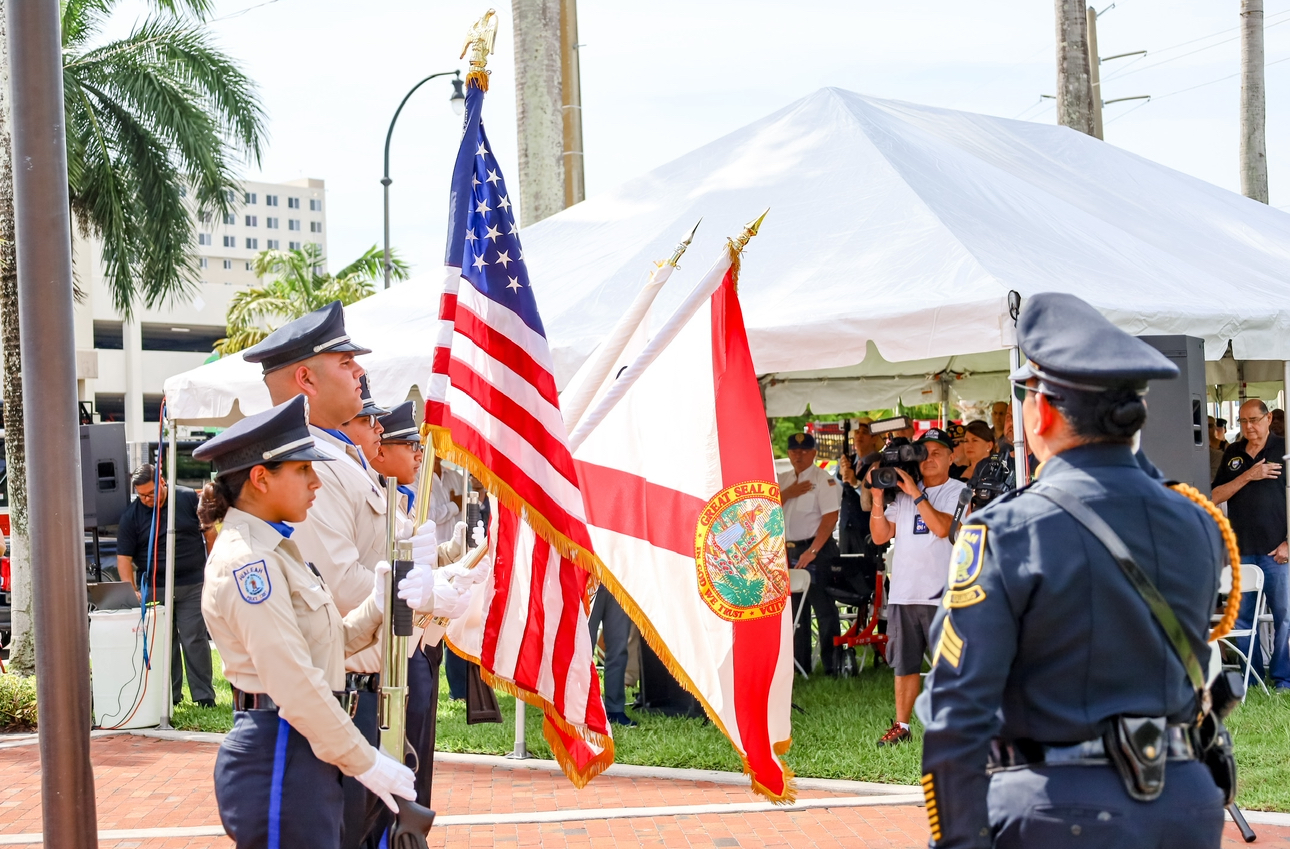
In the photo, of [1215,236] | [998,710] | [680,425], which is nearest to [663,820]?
[680,425]

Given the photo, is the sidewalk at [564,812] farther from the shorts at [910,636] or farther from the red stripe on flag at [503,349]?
the red stripe on flag at [503,349]

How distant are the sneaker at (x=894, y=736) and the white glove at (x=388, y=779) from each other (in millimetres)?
4715

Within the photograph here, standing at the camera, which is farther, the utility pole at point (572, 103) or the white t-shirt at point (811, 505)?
the utility pole at point (572, 103)

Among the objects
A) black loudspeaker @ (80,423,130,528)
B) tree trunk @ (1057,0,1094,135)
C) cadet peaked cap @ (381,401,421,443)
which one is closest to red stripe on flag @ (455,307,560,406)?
cadet peaked cap @ (381,401,421,443)

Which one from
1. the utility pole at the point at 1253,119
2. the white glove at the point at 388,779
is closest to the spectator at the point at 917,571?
the white glove at the point at 388,779

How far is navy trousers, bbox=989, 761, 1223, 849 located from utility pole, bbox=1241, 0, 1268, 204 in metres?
20.1

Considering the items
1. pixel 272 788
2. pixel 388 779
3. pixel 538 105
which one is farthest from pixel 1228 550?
pixel 538 105

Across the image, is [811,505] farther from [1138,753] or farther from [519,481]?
[1138,753]

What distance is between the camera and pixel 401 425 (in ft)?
20.0

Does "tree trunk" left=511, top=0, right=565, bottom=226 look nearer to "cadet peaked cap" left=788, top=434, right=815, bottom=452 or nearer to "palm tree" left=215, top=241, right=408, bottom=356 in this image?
"cadet peaked cap" left=788, top=434, right=815, bottom=452

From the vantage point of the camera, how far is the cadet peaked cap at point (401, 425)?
593 cm

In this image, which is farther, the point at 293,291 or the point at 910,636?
the point at 293,291

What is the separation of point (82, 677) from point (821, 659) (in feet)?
25.1

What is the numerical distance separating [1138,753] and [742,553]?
10.6 feet
